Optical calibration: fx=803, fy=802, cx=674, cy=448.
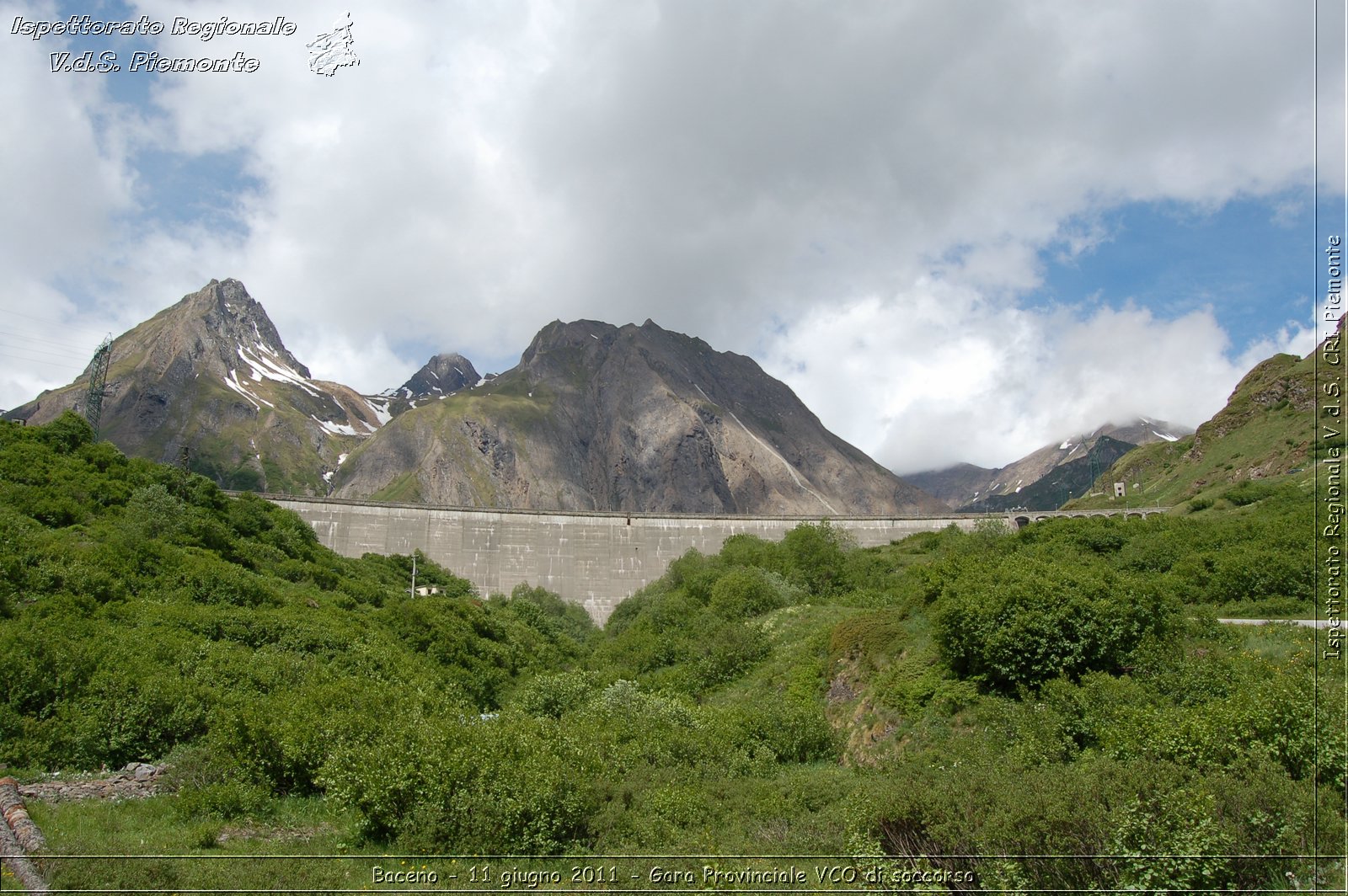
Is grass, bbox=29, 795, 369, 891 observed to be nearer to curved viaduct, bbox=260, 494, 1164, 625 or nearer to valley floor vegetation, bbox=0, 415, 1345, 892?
valley floor vegetation, bbox=0, 415, 1345, 892

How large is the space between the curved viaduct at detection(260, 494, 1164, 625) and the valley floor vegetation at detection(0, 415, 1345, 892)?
120ft

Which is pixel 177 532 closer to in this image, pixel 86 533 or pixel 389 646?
pixel 86 533

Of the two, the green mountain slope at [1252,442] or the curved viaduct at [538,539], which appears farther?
the curved viaduct at [538,539]

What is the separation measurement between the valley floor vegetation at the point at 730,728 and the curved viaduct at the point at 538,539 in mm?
36657

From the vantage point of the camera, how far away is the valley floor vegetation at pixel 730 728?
446 inches

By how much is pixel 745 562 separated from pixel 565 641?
624 inches

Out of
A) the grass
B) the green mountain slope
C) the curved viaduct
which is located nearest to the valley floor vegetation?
the grass

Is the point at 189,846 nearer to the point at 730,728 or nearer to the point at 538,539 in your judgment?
the point at 730,728

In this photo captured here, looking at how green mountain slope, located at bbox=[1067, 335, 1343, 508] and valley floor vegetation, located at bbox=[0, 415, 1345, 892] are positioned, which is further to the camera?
green mountain slope, located at bbox=[1067, 335, 1343, 508]

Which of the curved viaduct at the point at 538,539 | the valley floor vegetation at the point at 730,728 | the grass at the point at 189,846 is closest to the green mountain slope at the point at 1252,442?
the curved viaduct at the point at 538,539

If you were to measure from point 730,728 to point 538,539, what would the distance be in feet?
187

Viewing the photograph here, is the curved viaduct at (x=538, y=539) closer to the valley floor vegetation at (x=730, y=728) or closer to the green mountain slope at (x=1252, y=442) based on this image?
the green mountain slope at (x=1252, y=442)

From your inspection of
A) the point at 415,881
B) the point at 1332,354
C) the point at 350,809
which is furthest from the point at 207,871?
the point at 1332,354

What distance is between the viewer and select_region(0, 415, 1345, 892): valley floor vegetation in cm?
1134
